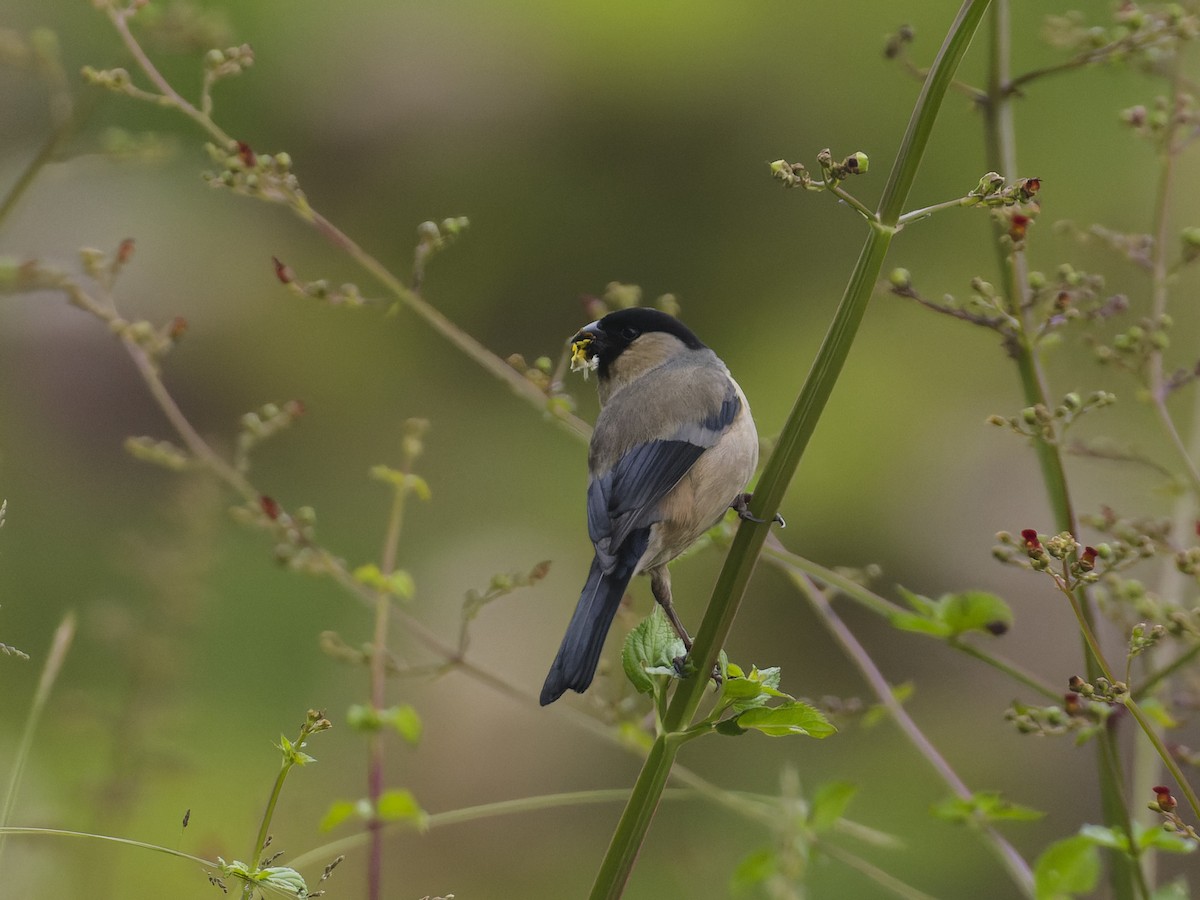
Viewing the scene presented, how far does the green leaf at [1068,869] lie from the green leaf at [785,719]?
343mm

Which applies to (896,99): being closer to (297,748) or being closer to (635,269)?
(635,269)

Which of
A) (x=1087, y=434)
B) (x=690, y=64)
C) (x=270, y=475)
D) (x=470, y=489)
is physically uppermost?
(x=690, y=64)

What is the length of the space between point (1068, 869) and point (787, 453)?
543 mm

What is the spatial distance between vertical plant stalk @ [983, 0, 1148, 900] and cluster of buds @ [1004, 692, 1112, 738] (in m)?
0.02

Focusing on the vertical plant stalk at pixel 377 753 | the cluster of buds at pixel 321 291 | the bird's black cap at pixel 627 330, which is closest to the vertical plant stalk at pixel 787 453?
the vertical plant stalk at pixel 377 753

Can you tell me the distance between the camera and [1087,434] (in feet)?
10.7

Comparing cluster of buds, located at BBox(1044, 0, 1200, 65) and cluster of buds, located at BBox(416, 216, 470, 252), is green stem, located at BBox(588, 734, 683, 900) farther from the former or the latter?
cluster of buds, located at BBox(1044, 0, 1200, 65)

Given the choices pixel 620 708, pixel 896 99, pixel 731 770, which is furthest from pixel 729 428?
pixel 896 99

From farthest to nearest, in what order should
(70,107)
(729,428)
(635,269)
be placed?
1. (635,269)
2. (729,428)
3. (70,107)

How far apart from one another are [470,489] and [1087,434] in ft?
5.41

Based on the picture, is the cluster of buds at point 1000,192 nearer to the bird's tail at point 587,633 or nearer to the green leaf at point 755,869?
the bird's tail at point 587,633

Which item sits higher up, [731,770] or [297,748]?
[297,748]

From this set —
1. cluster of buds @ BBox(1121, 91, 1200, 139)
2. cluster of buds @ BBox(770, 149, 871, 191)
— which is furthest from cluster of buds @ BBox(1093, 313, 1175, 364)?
cluster of buds @ BBox(770, 149, 871, 191)

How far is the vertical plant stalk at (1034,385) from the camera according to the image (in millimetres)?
1130
